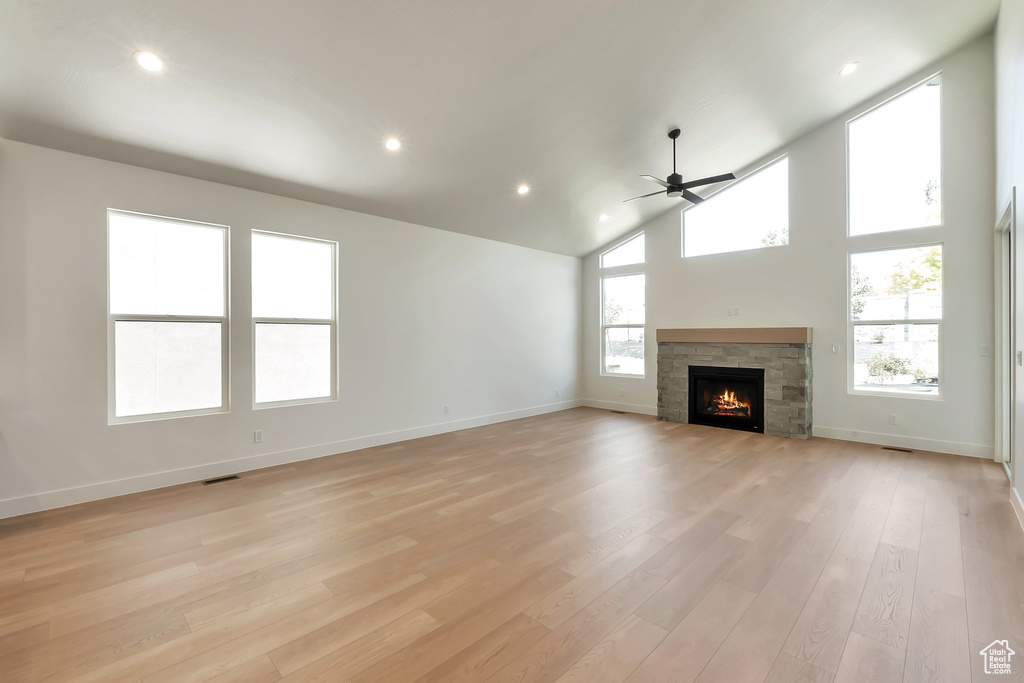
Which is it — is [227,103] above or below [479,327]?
above

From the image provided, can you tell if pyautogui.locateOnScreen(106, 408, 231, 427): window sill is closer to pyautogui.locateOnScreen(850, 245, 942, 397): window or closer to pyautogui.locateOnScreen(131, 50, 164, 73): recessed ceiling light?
pyautogui.locateOnScreen(131, 50, 164, 73): recessed ceiling light

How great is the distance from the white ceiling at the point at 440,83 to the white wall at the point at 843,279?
2.07ft

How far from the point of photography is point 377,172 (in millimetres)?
4441

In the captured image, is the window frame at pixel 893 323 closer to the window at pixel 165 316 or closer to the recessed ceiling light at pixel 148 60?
the recessed ceiling light at pixel 148 60

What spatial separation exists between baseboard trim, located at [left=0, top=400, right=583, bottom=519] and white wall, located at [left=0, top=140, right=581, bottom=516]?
0.01 metres

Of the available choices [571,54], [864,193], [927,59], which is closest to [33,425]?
[571,54]

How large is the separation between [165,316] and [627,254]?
6.53m

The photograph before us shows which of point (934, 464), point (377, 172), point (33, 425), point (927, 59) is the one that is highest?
point (927, 59)

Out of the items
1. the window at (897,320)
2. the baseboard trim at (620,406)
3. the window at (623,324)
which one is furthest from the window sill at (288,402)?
the window at (897,320)

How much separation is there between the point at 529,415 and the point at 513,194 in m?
3.58

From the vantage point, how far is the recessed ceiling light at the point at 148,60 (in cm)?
271

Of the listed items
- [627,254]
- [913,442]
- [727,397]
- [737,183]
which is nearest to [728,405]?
[727,397]

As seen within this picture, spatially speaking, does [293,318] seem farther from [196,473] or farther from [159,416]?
[196,473]

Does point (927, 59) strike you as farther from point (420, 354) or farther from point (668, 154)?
point (420, 354)
